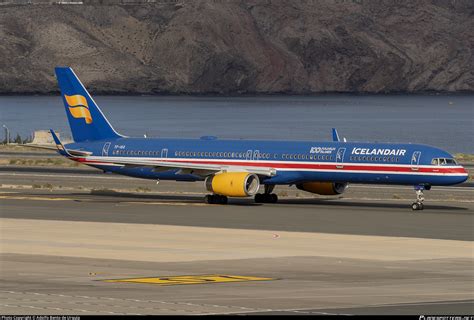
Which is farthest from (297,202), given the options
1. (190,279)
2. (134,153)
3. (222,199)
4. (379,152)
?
(190,279)

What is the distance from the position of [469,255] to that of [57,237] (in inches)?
636

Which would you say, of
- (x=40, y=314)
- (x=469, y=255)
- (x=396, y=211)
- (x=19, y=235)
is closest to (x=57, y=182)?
(x=396, y=211)

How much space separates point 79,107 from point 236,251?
1247 inches

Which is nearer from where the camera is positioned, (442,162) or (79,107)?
(442,162)

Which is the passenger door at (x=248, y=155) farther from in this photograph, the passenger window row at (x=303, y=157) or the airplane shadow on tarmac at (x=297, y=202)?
the airplane shadow on tarmac at (x=297, y=202)

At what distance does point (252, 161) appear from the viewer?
68.8 m

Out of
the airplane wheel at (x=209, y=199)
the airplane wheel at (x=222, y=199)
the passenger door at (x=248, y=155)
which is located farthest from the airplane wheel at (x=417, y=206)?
the airplane wheel at (x=209, y=199)

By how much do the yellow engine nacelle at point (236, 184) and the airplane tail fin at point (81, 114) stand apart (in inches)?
395

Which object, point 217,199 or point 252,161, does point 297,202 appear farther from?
point 217,199

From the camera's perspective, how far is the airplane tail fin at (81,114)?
2953 inches

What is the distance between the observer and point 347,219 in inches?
2368

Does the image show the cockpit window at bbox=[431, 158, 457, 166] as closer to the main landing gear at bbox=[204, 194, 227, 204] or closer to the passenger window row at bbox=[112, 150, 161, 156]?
the main landing gear at bbox=[204, 194, 227, 204]

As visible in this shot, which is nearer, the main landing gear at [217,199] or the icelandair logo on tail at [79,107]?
the main landing gear at [217,199]

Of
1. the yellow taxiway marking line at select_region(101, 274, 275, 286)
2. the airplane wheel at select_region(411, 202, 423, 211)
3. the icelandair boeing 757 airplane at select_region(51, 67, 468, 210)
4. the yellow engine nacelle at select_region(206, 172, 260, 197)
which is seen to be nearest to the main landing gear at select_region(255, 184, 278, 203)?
the icelandair boeing 757 airplane at select_region(51, 67, 468, 210)
